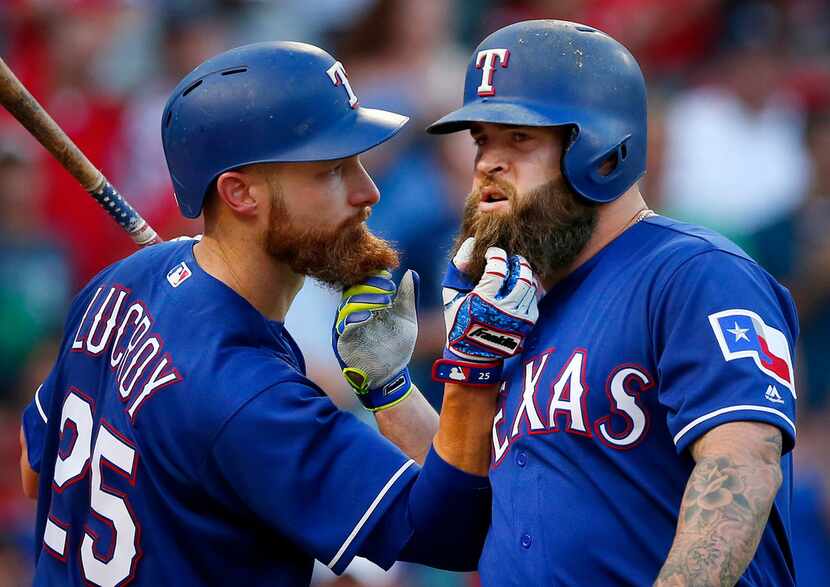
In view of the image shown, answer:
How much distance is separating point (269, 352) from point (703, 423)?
1294mm

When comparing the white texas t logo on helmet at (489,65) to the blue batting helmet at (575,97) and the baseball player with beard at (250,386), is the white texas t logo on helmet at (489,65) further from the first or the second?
the baseball player with beard at (250,386)

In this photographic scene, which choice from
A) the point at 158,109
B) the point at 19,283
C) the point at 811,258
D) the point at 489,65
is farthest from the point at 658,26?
the point at 489,65

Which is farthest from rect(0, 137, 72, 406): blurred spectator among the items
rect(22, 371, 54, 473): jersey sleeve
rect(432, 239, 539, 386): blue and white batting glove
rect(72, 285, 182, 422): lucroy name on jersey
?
rect(432, 239, 539, 386): blue and white batting glove

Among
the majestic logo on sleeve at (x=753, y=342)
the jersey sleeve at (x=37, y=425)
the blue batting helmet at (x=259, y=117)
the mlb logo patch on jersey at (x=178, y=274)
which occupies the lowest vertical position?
the majestic logo on sleeve at (x=753, y=342)

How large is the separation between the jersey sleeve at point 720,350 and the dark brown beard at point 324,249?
100 cm

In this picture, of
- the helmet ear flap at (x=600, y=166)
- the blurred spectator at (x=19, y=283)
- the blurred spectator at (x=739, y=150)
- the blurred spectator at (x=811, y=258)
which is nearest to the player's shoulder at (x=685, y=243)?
the helmet ear flap at (x=600, y=166)

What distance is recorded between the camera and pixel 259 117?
3719 mm

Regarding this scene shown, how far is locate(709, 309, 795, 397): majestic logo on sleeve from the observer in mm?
3062

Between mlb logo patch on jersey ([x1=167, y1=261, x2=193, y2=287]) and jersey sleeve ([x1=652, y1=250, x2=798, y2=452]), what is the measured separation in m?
1.38

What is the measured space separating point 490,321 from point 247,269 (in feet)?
2.73

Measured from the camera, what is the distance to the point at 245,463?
3502 mm

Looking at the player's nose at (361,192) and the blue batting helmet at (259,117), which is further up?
the blue batting helmet at (259,117)

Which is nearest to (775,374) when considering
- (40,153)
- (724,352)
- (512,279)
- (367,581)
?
(724,352)

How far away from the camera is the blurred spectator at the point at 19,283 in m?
7.31
